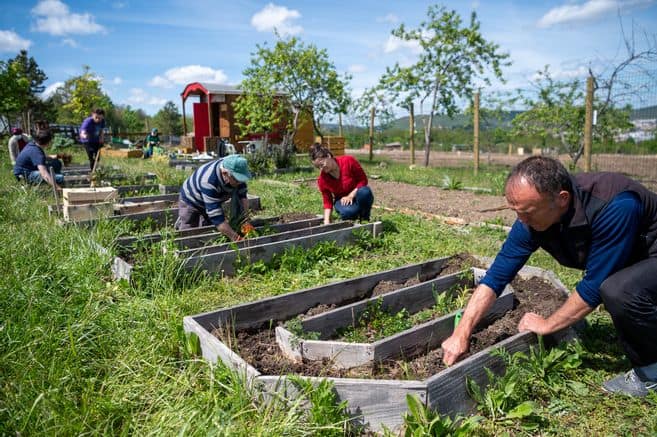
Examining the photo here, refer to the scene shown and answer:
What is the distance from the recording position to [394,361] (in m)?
2.63

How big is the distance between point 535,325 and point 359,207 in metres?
3.56

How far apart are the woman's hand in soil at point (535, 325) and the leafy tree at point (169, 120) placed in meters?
41.9

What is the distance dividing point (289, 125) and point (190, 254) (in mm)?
12201

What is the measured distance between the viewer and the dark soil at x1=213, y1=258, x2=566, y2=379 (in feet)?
8.26

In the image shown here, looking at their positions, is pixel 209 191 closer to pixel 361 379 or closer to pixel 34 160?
pixel 361 379

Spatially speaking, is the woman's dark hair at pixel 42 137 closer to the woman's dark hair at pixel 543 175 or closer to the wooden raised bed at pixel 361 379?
the wooden raised bed at pixel 361 379

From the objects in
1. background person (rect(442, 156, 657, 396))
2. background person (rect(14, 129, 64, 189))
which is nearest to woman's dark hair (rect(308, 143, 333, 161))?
background person (rect(442, 156, 657, 396))

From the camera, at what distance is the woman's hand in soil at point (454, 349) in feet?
8.18

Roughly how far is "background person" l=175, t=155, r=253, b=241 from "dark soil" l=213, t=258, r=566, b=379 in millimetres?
2035

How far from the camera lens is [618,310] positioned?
238 cm

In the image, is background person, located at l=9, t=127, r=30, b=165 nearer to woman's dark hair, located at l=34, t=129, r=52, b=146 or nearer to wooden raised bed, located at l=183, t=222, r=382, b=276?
woman's dark hair, located at l=34, t=129, r=52, b=146

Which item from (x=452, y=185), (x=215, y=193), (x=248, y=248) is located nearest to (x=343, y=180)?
(x=215, y=193)

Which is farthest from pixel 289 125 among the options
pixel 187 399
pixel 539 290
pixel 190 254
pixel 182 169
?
pixel 187 399

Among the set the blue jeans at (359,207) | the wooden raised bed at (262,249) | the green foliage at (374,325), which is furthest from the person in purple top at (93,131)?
the green foliage at (374,325)
